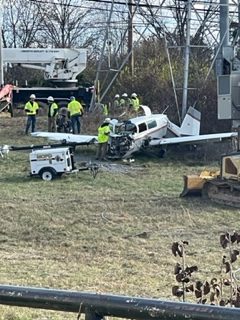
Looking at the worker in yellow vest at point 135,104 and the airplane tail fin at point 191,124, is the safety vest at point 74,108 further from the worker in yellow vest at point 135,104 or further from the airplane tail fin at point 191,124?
the airplane tail fin at point 191,124

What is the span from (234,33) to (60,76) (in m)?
13.5

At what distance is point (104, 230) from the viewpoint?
1594 centimetres

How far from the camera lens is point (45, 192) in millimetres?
20719

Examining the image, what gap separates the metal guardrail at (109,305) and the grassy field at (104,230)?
3628 millimetres

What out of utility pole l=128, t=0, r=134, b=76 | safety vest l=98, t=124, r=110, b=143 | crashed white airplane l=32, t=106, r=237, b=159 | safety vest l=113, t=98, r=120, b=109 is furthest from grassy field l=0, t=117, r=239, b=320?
utility pole l=128, t=0, r=134, b=76

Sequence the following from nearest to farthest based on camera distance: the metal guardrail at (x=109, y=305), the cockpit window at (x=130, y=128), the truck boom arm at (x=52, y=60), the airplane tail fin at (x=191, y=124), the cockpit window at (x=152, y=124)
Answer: the metal guardrail at (x=109, y=305)
the cockpit window at (x=130, y=128)
the cockpit window at (x=152, y=124)
the airplane tail fin at (x=191, y=124)
the truck boom arm at (x=52, y=60)

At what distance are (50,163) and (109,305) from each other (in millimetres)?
19661

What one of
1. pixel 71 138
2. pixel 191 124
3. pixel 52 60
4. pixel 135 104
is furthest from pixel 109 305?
pixel 52 60

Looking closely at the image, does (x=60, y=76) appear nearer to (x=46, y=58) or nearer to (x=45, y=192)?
(x=46, y=58)

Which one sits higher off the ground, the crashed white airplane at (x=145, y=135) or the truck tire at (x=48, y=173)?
the crashed white airplane at (x=145, y=135)

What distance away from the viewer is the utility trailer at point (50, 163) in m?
22.8

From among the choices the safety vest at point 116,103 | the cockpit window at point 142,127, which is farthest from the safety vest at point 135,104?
the cockpit window at point 142,127

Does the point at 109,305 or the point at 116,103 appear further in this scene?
the point at 116,103

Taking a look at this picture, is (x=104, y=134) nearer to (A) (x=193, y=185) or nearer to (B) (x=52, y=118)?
(B) (x=52, y=118)
